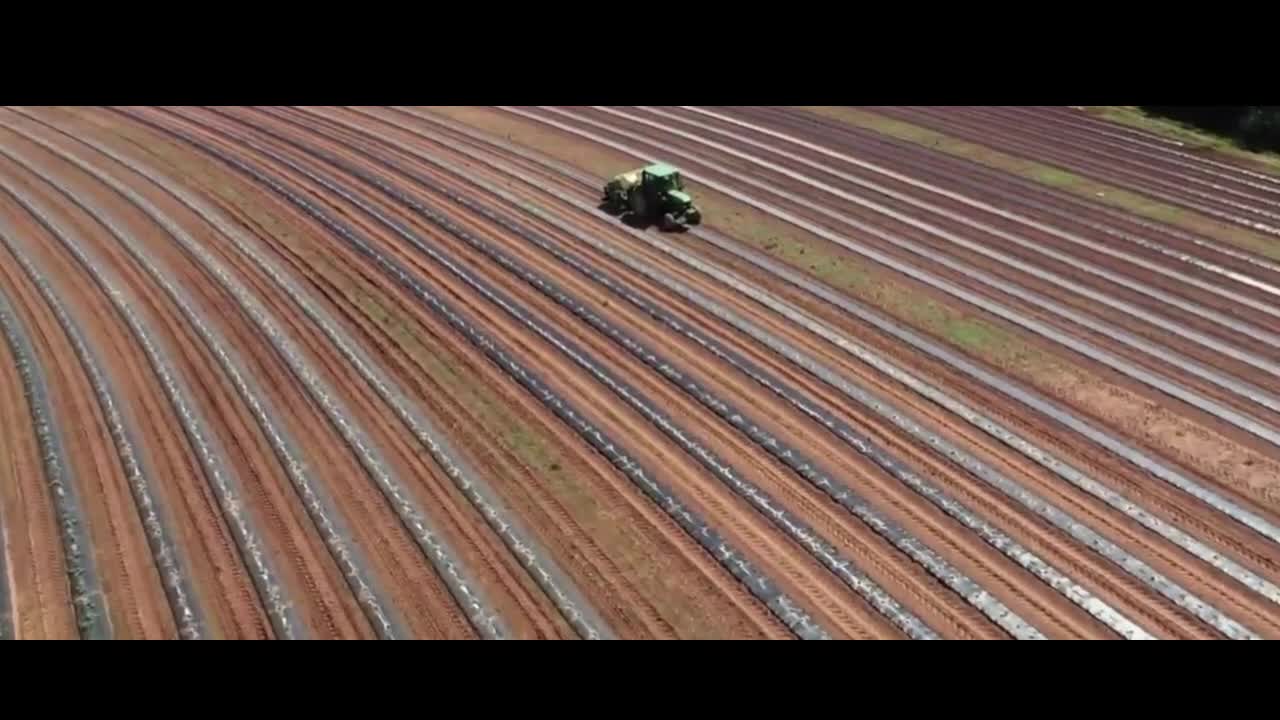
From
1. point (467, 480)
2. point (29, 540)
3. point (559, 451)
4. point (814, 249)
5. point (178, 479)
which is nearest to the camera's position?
point (29, 540)

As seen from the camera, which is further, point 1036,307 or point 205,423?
point 1036,307

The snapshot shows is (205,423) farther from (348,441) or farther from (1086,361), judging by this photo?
(1086,361)

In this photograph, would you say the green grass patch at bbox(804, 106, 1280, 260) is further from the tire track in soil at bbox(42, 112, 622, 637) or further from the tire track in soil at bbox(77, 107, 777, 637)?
the tire track in soil at bbox(42, 112, 622, 637)

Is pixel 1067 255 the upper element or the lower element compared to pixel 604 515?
upper

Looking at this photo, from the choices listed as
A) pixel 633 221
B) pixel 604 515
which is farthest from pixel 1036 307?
pixel 604 515

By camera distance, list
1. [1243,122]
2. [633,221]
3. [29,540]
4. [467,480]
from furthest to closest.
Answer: [1243,122] → [633,221] → [467,480] → [29,540]

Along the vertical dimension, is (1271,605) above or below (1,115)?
below

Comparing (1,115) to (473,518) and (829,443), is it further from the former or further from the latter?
(829,443)

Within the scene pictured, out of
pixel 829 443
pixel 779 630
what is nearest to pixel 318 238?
pixel 829 443
